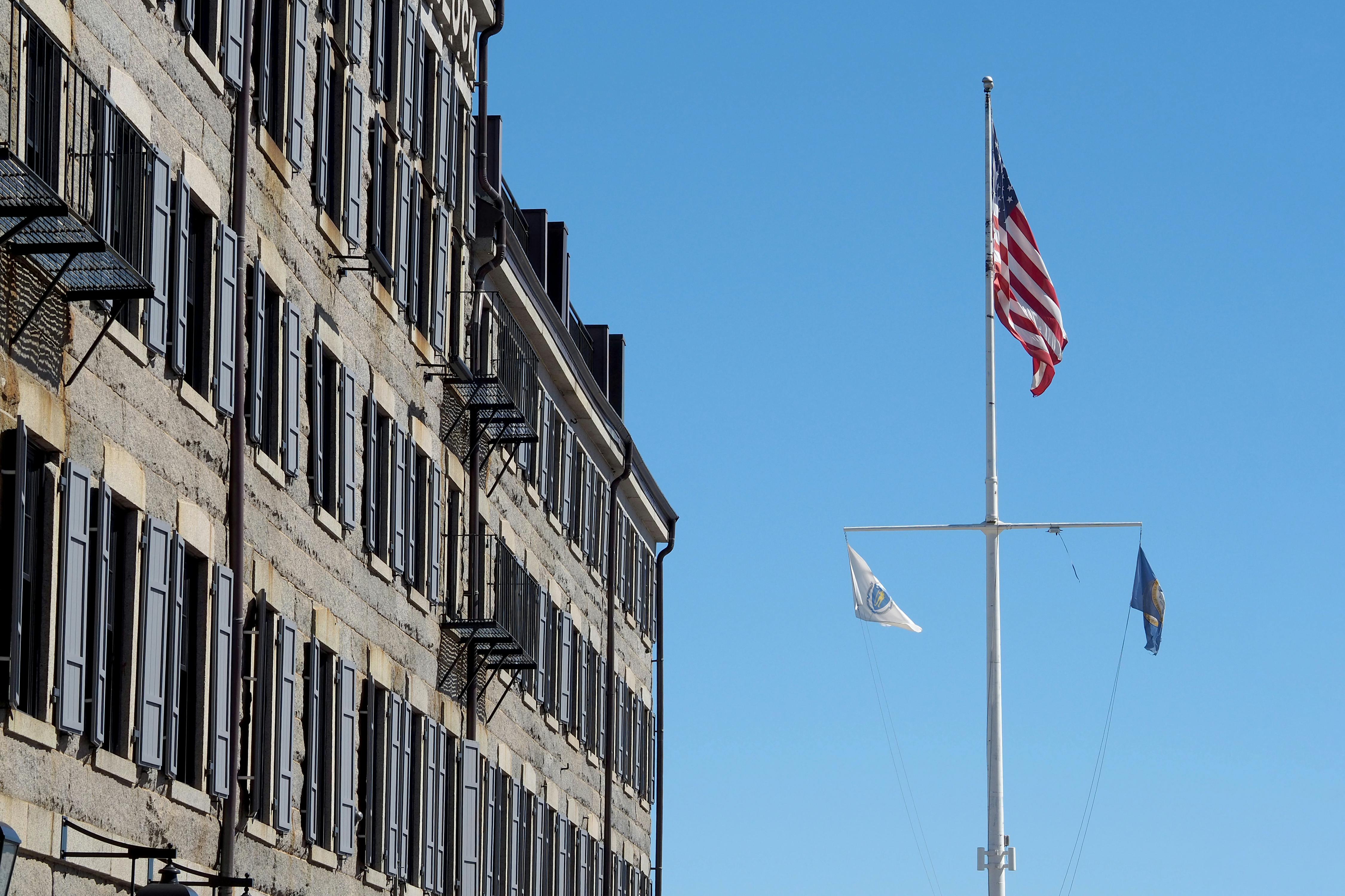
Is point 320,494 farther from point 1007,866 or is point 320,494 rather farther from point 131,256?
point 1007,866

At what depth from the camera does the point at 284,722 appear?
80.6 feet

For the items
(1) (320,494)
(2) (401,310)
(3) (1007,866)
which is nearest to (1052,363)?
(3) (1007,866)

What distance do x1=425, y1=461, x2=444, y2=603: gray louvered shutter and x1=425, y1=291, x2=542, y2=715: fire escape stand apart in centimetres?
61

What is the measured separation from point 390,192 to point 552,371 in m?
11.8

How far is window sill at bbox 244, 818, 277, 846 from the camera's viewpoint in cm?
2359

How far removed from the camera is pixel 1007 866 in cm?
3603

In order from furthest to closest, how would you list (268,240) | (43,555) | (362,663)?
1. (362,663)
2. (268,240)
3. (43,555)

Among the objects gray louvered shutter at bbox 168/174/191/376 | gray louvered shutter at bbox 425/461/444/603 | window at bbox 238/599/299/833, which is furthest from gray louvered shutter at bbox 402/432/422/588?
gray louvered shutter at bbox 168/174/191/376

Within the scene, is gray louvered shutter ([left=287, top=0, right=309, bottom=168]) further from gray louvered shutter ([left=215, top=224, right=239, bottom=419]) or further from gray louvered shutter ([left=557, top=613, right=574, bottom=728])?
gray louvered shutter ([left=557, top=613, right=574, bottom=728])

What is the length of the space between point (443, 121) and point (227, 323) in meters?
10.7

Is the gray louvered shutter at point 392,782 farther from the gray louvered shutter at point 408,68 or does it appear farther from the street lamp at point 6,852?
the street lamp at point 6,852

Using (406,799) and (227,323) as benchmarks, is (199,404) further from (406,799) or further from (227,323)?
(406,799)

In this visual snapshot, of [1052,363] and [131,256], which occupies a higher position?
[1052,363]

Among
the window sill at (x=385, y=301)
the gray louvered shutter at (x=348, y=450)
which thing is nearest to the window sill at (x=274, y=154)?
the gray louvered shutter at (x=348, y=450)
